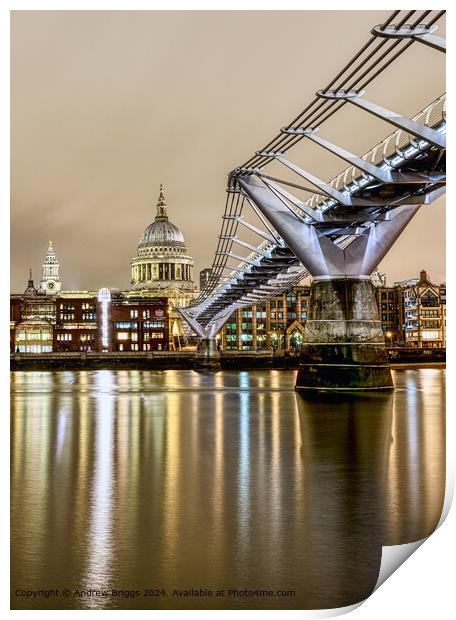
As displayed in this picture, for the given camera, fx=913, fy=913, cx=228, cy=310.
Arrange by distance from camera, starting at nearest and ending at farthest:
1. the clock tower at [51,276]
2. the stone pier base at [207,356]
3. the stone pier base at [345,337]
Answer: the stone pier base at [345,337]
the stone pier base at [207,356]
the clock tower at [51,276]

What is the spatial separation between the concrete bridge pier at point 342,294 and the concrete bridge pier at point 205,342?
192 feet

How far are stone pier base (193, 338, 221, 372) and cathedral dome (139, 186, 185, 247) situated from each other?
94627 mm

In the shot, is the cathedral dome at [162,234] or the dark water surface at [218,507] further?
the cathedral dome at [162,234]

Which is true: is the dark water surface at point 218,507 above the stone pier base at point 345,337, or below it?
below

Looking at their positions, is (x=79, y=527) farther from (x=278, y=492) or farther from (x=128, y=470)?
(x=128, y=470)

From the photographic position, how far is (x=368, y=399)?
30484 millimetres

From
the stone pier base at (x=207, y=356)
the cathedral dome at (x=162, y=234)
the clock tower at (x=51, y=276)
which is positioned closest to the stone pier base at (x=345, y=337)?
the stone pier base at (x=207, y=356)

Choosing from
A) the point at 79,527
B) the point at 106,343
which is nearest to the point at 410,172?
the point at 79,527

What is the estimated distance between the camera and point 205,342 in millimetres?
95062

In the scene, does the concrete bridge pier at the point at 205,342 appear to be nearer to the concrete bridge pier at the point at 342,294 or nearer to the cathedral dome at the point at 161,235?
the concrete bridge pier at the point at 342,294

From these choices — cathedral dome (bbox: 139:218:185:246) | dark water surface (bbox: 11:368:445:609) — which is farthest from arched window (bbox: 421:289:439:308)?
cathedral dome (bbox: 139:218:185:246)

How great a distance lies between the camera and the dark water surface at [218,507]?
28.7 feet

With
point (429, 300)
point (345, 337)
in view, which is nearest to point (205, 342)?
point (429, 300)

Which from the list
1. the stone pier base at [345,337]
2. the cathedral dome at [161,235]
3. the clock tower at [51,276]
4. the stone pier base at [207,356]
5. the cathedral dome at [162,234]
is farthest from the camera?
the cathedral dome at [161,235]
